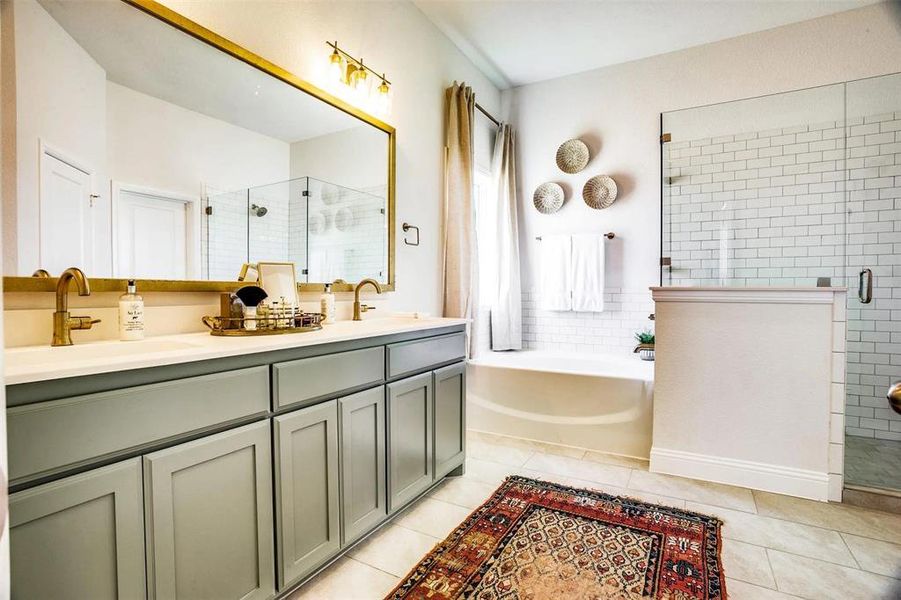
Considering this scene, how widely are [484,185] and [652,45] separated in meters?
1.75

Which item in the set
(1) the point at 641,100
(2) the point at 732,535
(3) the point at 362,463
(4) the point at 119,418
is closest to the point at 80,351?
(4) the point at 119,418

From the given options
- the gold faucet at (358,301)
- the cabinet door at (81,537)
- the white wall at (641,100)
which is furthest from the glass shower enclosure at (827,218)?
the cabinet door at (81,537)

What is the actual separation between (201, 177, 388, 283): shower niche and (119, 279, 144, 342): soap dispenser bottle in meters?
0.33

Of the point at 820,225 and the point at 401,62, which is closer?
the point at 820,225

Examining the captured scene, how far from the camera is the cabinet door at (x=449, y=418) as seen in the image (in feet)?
7.63

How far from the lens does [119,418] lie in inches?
42.7

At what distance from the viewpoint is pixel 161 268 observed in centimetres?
167

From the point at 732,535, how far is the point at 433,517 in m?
1.30

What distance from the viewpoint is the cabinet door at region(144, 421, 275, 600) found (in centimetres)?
116

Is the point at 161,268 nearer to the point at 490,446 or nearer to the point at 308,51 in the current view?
the point at 308,51

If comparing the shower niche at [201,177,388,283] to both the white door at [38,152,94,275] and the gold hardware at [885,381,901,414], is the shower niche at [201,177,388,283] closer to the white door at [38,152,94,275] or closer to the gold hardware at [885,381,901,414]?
the white door at [38,152,94,275]

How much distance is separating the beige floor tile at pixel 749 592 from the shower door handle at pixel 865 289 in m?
1.76

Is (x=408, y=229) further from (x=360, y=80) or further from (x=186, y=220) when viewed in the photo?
(x=186, y=220)

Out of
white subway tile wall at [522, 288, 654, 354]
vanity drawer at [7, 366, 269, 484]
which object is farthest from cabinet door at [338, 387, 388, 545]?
white subway tile wall at [522, 288, 654, 354]
